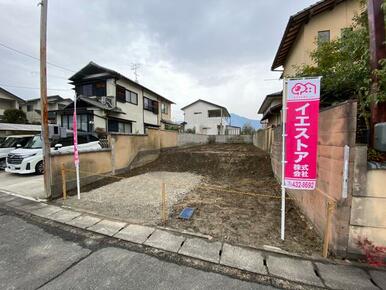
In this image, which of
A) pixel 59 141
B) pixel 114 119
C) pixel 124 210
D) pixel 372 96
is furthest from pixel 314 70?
pixel 114 119

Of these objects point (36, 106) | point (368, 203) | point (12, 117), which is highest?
point (36, 106)

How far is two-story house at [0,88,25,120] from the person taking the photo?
22.6 meters

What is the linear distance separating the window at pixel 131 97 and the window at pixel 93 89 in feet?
6.78

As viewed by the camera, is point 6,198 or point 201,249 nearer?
point 201,249

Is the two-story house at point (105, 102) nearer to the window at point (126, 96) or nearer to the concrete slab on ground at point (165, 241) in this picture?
the window at point (126, 96)

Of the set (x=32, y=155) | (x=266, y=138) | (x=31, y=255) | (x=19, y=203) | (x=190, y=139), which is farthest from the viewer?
(x=190, y=139)

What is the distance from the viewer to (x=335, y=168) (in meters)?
2.65

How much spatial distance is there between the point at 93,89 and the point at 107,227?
14.8 m

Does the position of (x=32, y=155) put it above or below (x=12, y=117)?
below

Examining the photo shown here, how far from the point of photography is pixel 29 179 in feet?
23.3

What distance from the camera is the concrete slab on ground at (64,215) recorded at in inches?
151

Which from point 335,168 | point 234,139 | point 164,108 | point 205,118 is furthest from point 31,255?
point 205,118

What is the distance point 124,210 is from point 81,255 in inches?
63.0

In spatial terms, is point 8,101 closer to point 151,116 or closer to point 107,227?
point 151,116
